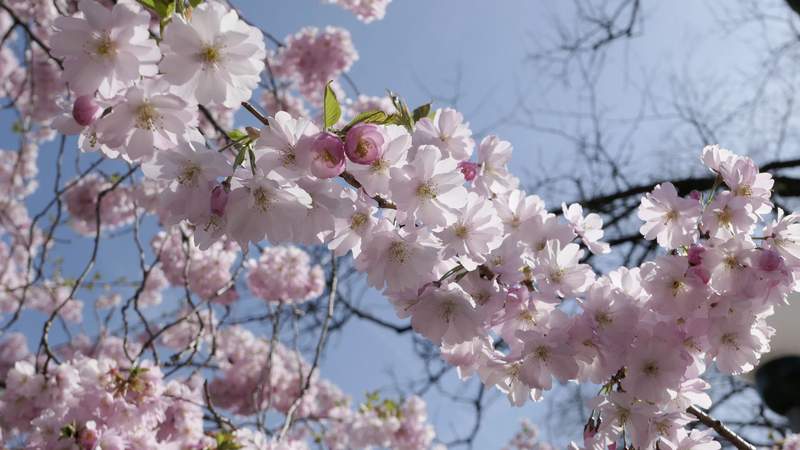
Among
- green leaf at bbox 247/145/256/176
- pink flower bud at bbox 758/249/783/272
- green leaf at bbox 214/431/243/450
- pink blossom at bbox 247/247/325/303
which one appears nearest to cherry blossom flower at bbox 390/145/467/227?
green leaf at bbox 247/145/256/176

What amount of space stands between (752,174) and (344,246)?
827 mm

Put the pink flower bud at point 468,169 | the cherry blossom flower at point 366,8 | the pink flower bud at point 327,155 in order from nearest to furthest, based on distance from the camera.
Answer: the pink flower bud at point 327,155 < the pink flower bud at point 468,169 < the cherry blossom flower at point 366,8

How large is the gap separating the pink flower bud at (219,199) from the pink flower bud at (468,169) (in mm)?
497

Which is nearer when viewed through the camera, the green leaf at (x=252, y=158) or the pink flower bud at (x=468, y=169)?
the green leaf at (x=252, y=158)

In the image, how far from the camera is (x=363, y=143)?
3.08 ft

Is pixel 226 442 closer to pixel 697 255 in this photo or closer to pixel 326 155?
pixel 326 155

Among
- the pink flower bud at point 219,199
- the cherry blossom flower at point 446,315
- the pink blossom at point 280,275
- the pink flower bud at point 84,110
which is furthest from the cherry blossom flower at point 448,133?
the pink blossom at point 280,275

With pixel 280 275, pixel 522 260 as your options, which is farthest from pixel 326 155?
pixel 280 275

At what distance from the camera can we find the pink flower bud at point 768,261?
1.14 metres

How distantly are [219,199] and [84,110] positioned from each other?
25 cm

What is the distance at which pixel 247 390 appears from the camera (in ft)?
17.4

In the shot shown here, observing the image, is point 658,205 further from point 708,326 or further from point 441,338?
point 441,338

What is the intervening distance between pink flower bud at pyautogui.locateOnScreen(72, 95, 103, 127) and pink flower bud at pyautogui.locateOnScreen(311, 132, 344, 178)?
1.18 feet

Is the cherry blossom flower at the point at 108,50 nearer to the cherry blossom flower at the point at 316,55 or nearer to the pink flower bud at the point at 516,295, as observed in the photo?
the pink flower bud at the point at 516,295
